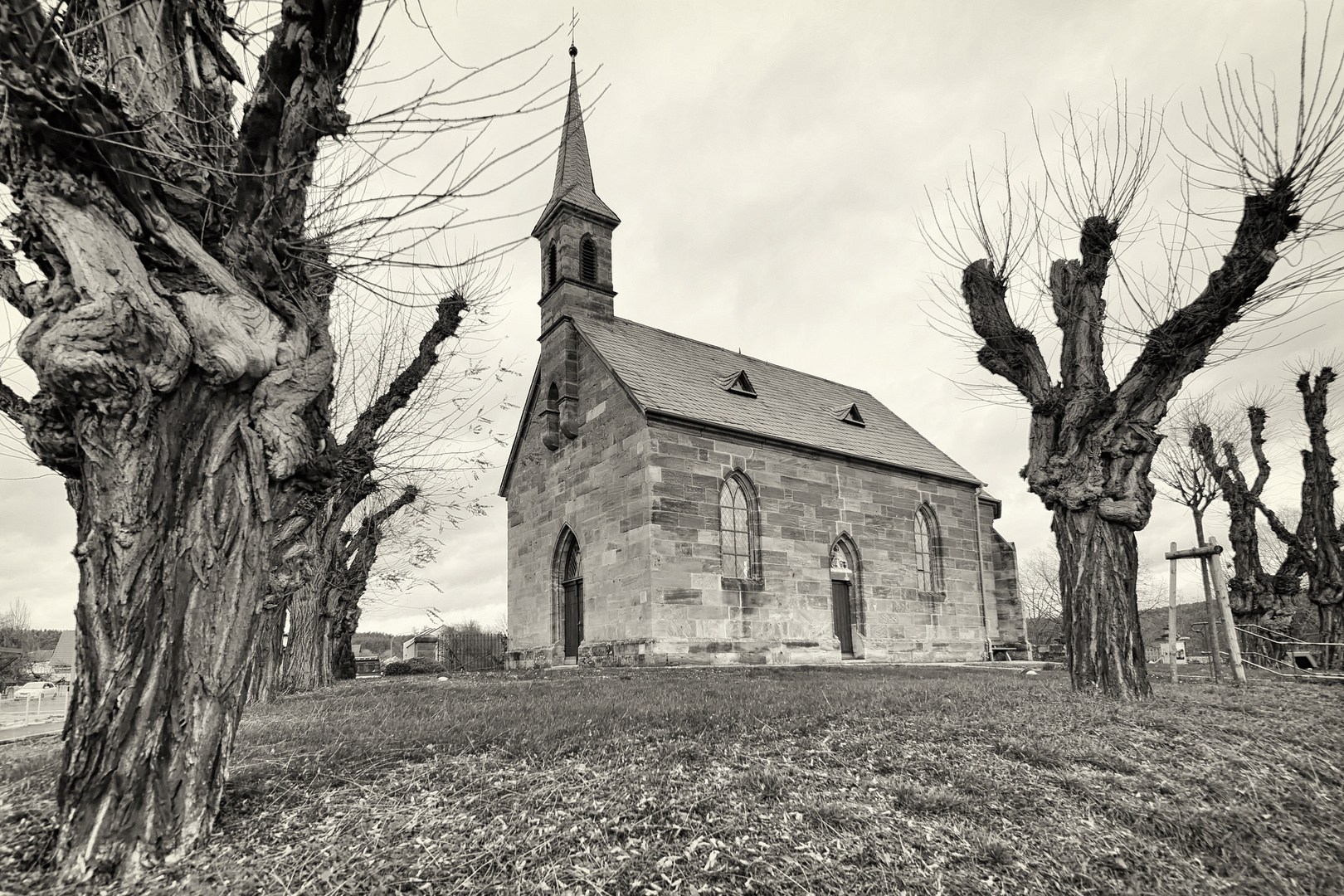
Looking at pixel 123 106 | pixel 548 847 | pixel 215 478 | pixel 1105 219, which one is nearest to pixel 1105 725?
pixel 548 847

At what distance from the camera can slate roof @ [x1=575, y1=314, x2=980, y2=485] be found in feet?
60.3

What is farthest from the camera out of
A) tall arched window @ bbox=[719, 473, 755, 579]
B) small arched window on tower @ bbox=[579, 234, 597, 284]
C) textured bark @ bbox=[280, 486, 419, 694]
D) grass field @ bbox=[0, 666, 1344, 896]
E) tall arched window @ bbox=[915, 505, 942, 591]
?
tall arched window @ bbox=[915, 505, 942, 591]

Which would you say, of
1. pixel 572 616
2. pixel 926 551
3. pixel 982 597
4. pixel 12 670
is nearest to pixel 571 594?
pixel 572 616

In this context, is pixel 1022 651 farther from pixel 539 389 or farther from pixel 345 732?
pixel 345 732

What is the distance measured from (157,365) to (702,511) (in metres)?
13.9

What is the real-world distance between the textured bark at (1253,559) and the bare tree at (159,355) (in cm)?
2207

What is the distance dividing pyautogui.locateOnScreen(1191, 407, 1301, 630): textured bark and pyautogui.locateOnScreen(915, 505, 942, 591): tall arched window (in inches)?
281

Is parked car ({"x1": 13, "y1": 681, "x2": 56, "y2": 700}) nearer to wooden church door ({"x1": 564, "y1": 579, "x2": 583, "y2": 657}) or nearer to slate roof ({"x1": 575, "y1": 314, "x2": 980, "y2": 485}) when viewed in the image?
wooden church door ({"x1": 564, "y1": 579, "x2": 583, "y2": 657})

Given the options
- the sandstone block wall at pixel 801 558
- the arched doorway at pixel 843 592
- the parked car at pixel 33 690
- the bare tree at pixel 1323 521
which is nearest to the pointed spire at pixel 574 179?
the sandstone block wall at pixel 801 558

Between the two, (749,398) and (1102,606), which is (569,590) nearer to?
(749,398)

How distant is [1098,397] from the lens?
8938 millimetres

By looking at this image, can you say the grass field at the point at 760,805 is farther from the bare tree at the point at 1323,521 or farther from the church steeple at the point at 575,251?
the church steeple at the point at 575,251

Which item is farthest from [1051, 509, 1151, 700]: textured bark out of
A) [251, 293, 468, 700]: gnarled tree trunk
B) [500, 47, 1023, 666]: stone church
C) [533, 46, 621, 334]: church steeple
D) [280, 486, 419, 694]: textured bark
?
[533, 46, 621, 334]: church steeple

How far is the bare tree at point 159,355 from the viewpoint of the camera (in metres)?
3.23
